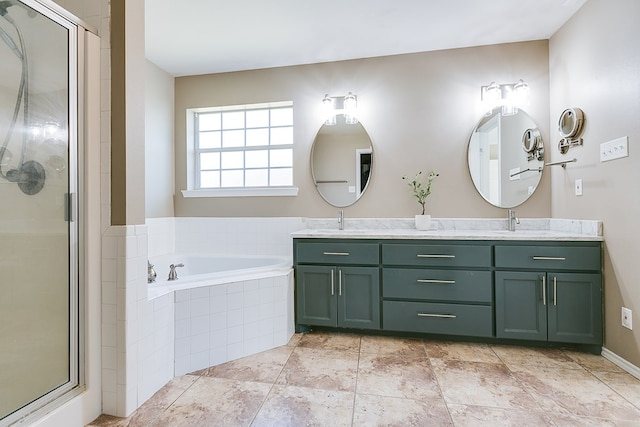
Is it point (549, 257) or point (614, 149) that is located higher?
point (614, 149)

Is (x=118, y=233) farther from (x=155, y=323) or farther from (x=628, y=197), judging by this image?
(x=628, y=197)

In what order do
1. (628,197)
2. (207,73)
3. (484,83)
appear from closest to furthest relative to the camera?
1. (628,197)
2. (484,83)
3. (207,73)

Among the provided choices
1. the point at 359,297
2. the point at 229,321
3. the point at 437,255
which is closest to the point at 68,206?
the point at 229,321

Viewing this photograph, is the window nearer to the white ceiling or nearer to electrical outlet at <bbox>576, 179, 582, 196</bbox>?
the white ceiling

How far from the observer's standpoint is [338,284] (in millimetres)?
2430

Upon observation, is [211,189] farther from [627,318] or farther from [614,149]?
[627,318]

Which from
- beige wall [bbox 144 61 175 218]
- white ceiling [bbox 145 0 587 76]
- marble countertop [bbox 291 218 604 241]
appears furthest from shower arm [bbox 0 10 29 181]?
marble countertop [bbox 291 218 604 241]

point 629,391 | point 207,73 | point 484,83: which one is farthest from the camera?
point 207,73

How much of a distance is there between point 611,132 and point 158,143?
361cm

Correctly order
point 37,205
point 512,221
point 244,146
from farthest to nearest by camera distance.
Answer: point 244,146 → point 512,221 → point 37,205

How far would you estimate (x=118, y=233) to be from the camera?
1.50 m

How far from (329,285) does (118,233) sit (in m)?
1.50

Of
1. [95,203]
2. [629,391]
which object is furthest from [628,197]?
[95,203]

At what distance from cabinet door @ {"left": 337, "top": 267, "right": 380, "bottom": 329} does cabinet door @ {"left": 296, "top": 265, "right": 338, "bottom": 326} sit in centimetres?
6
